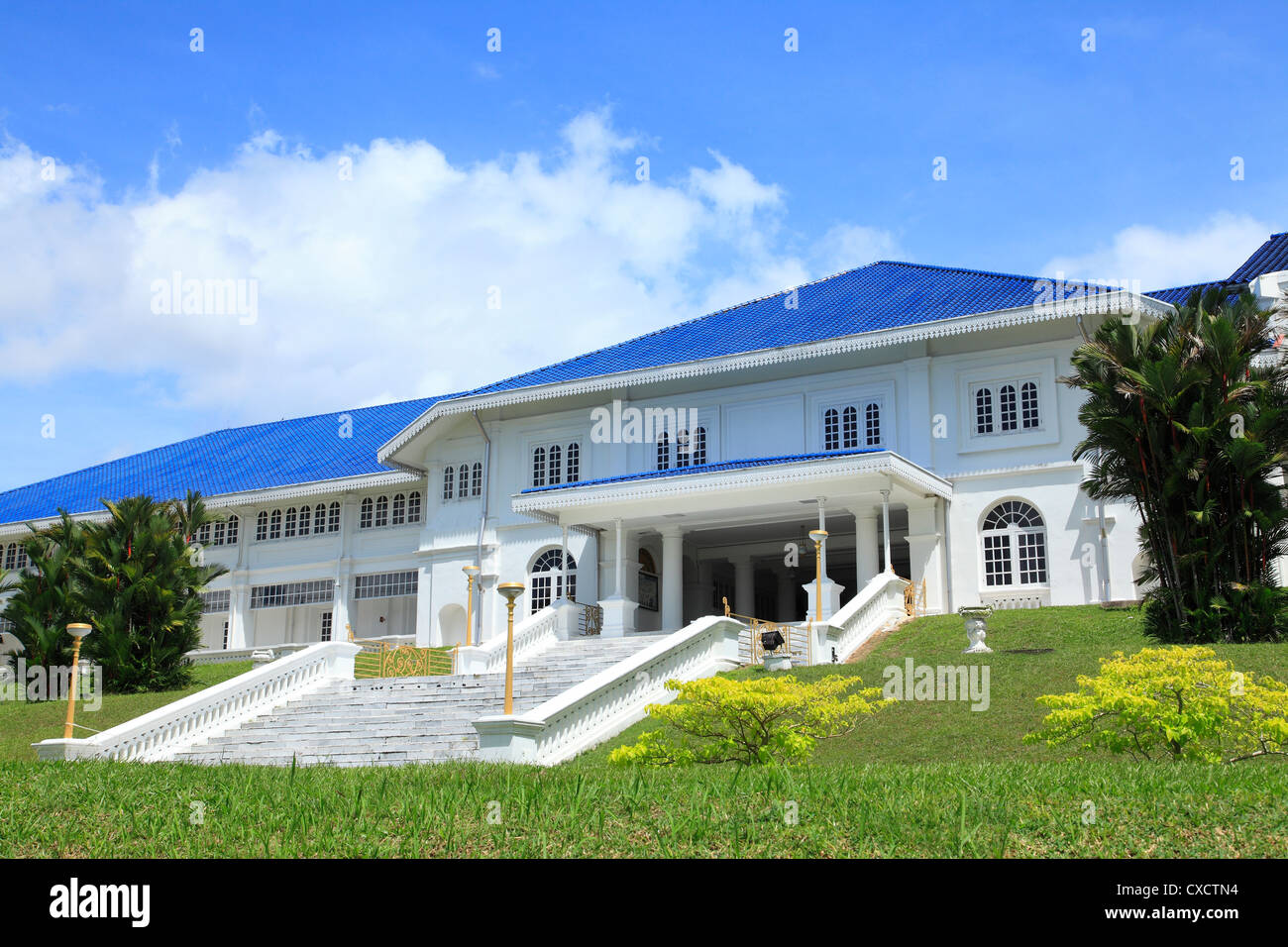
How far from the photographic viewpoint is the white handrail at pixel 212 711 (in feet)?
65.4

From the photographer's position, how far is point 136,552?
92.0ft

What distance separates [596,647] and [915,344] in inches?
445

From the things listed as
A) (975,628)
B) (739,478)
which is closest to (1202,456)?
(975,628)

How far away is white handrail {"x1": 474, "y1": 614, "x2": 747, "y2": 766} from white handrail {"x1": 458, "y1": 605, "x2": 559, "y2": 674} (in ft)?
18.5

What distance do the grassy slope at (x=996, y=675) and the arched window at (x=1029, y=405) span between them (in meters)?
6.06

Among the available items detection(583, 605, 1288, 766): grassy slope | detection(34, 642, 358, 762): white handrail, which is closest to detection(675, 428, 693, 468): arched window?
detection(583, 605, 1288, 766): grassy slope

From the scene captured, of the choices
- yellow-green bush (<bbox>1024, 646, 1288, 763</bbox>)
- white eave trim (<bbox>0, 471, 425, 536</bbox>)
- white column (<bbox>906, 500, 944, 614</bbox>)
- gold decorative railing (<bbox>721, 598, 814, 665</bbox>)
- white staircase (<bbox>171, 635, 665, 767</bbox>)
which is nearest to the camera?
yellow-green bush (<bbox>1024, 646, 1288, 763</bbox>)

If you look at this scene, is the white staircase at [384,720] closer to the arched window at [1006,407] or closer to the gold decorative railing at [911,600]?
the gold decorative railing at [911,600]

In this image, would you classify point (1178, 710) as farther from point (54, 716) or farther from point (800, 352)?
point (54, 716)

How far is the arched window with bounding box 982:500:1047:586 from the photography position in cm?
2922

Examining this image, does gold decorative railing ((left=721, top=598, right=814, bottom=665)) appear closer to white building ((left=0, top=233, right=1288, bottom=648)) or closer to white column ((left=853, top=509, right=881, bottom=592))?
white building ((left=0, top=233, right=1288, bottom=648))

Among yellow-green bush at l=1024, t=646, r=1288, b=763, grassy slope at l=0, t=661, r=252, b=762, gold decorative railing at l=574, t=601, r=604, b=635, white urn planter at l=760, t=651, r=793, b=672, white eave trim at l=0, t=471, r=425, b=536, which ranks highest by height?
white eave trim at l=0, t=471, r=425, b=536
